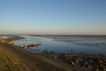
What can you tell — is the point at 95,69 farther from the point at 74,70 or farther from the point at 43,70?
the point at 43,70

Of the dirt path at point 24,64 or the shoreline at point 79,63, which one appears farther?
the shoreline at point 79,63

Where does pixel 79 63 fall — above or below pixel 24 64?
below

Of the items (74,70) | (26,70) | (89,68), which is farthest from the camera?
(89,68)

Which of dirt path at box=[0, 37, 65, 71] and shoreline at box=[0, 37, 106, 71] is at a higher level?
dirt path at box=[0, 37, 65, 71]

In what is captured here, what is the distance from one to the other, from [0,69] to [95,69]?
889cm

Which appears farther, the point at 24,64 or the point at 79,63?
the point at 79,63

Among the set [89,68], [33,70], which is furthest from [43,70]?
[89,68]

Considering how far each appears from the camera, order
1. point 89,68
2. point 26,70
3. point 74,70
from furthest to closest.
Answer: point 89,68 < point 74,70 < point 26,70

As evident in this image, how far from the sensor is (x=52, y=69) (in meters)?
11.7

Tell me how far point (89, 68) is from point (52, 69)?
4302 millimetres

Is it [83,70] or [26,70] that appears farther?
[83,70]

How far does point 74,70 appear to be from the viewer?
1260 cm

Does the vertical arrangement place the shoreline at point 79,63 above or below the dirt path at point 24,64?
below

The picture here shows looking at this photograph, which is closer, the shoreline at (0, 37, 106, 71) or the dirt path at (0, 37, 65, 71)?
the dirt path at (0, 37, 65, 71)
